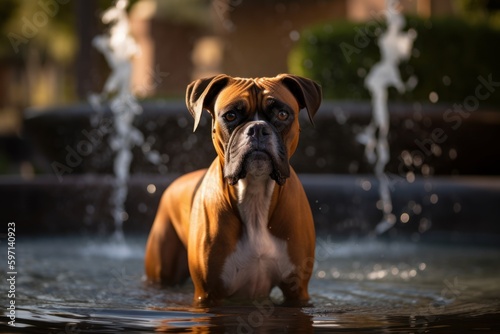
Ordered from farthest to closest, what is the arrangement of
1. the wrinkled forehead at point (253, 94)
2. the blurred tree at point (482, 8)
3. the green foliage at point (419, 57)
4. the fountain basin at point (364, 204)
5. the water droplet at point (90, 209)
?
the blurred tree at point (482, 8) < the green foliage at point (419, 57) < the water droplet at point (90, 209) < the fountain basin at point (364, 204) < the wrinkled forehead at point (253, 94)

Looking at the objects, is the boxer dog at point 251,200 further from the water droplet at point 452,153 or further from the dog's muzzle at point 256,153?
the water droplet at point 452,153

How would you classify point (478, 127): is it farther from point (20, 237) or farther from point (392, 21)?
point (20, 237)

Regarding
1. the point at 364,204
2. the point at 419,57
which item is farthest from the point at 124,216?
the point at 419,57

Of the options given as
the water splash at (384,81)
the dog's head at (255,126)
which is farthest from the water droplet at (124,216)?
the dog's head at (255,126)

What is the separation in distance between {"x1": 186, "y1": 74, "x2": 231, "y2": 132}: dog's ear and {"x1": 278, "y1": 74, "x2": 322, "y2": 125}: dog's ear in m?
0.29

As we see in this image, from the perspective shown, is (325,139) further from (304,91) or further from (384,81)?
(304,91)

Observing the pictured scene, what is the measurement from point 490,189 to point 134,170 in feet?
12.1

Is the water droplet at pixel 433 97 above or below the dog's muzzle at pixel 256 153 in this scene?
above

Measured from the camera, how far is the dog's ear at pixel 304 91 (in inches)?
185

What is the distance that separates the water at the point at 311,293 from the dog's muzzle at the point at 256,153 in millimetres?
624

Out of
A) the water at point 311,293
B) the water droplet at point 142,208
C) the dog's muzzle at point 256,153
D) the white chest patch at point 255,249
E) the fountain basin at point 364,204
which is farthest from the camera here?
the water droplet at point 142,208

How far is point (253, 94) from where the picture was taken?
176 inches

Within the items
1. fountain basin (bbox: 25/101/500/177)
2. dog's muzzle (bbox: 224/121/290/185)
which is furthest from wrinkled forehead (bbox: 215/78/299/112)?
fountain basin (bbox: 25/101/500/177)

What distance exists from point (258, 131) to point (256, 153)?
0.33 feet
